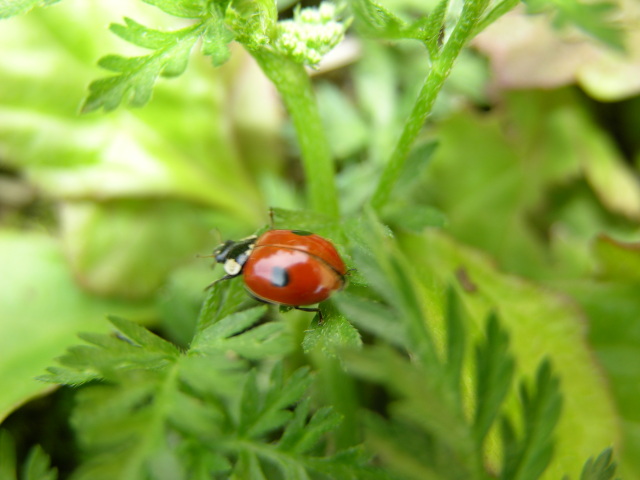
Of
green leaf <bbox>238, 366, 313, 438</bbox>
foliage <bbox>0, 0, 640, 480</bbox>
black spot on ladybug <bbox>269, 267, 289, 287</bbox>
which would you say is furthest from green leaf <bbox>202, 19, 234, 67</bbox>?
green leaf <bbox>238, 366, 313, 438</bbox>

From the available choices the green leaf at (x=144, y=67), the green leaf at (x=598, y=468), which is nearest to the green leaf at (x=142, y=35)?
the green leaf at (x=144, y=67)

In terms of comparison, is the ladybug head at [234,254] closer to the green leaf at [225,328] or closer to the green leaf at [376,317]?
the green leaf at [225,328]

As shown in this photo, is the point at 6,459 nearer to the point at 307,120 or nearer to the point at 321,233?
the point at 321,233

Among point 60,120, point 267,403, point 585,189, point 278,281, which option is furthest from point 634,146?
point 60,120

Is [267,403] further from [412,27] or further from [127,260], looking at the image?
[127,260]

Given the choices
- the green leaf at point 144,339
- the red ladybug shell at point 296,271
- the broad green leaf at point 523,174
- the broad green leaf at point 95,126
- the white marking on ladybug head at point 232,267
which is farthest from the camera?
the broad green leaf at point 523,174

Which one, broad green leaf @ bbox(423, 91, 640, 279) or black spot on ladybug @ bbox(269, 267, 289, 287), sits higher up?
black spot on ladybug @ bbox(269, 267, 289, 287)

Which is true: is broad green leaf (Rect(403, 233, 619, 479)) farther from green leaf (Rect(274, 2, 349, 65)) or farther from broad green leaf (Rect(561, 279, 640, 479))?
green leaf (Rect(274, 2, 349, 65))
